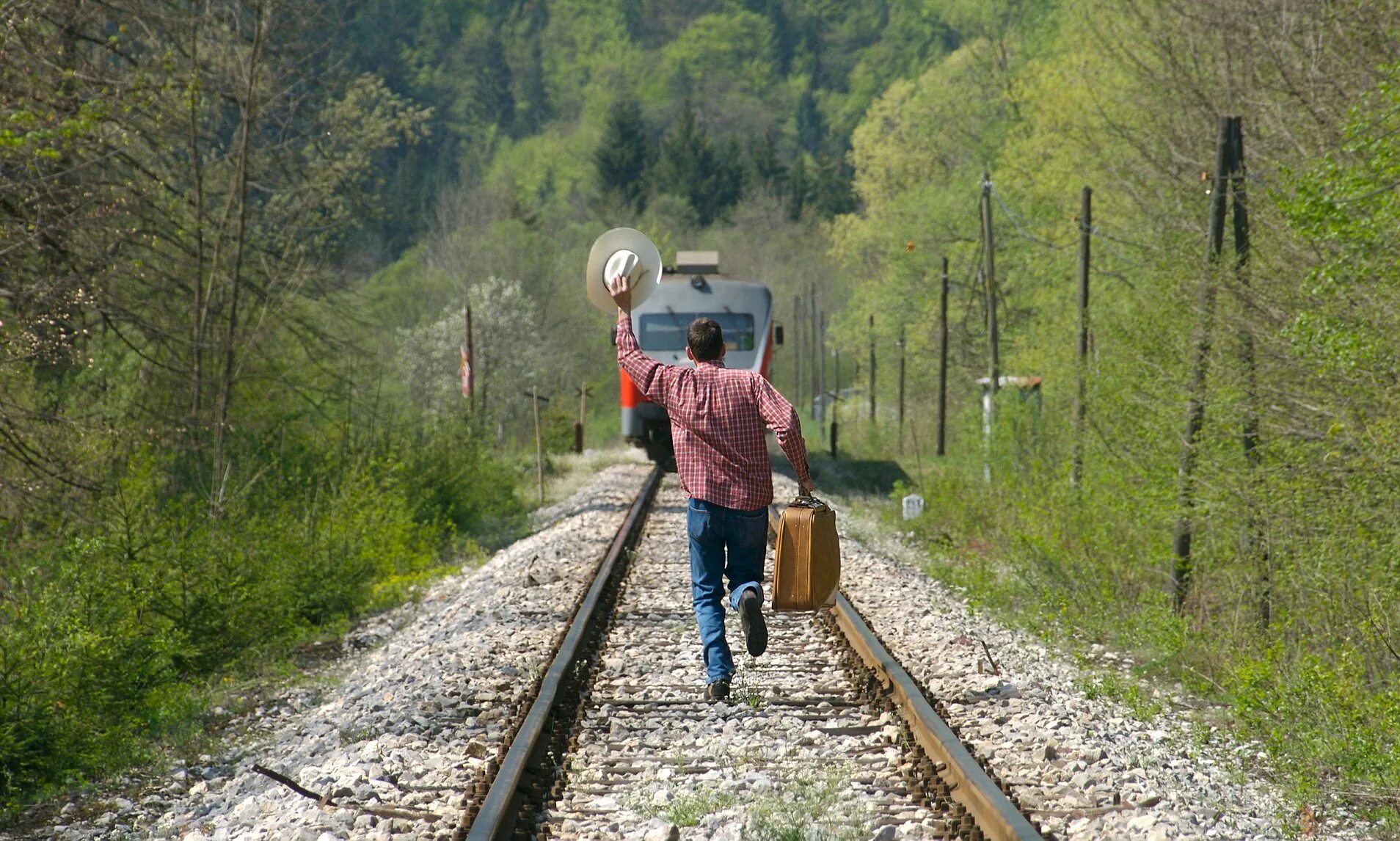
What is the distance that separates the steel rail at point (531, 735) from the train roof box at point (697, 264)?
14018 millimetres

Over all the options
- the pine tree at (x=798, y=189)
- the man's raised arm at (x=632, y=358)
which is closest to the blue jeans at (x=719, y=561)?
the man's raised arm at (x=632, y=358)

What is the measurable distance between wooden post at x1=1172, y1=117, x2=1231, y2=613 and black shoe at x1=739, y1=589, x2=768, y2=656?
519 cm

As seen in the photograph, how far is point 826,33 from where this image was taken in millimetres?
129875

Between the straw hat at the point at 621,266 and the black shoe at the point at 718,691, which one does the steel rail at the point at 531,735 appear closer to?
the black shoe at the point at 718,691

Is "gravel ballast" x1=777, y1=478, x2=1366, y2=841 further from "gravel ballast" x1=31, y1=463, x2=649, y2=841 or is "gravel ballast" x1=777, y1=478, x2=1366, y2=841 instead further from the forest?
"gravel ballast" x1=31, y1=463, x2=649, y2=841

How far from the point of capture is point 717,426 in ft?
22.1

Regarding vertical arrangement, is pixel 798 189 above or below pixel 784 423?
above

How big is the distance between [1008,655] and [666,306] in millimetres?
15498

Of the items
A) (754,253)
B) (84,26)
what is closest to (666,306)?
(84,26)

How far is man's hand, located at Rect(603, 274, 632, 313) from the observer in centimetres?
696

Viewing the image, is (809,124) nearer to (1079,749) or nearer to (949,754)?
(1079,749)

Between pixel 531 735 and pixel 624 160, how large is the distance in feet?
286

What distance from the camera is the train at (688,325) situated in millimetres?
23359

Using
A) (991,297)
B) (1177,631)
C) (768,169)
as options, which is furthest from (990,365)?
(768,169)
